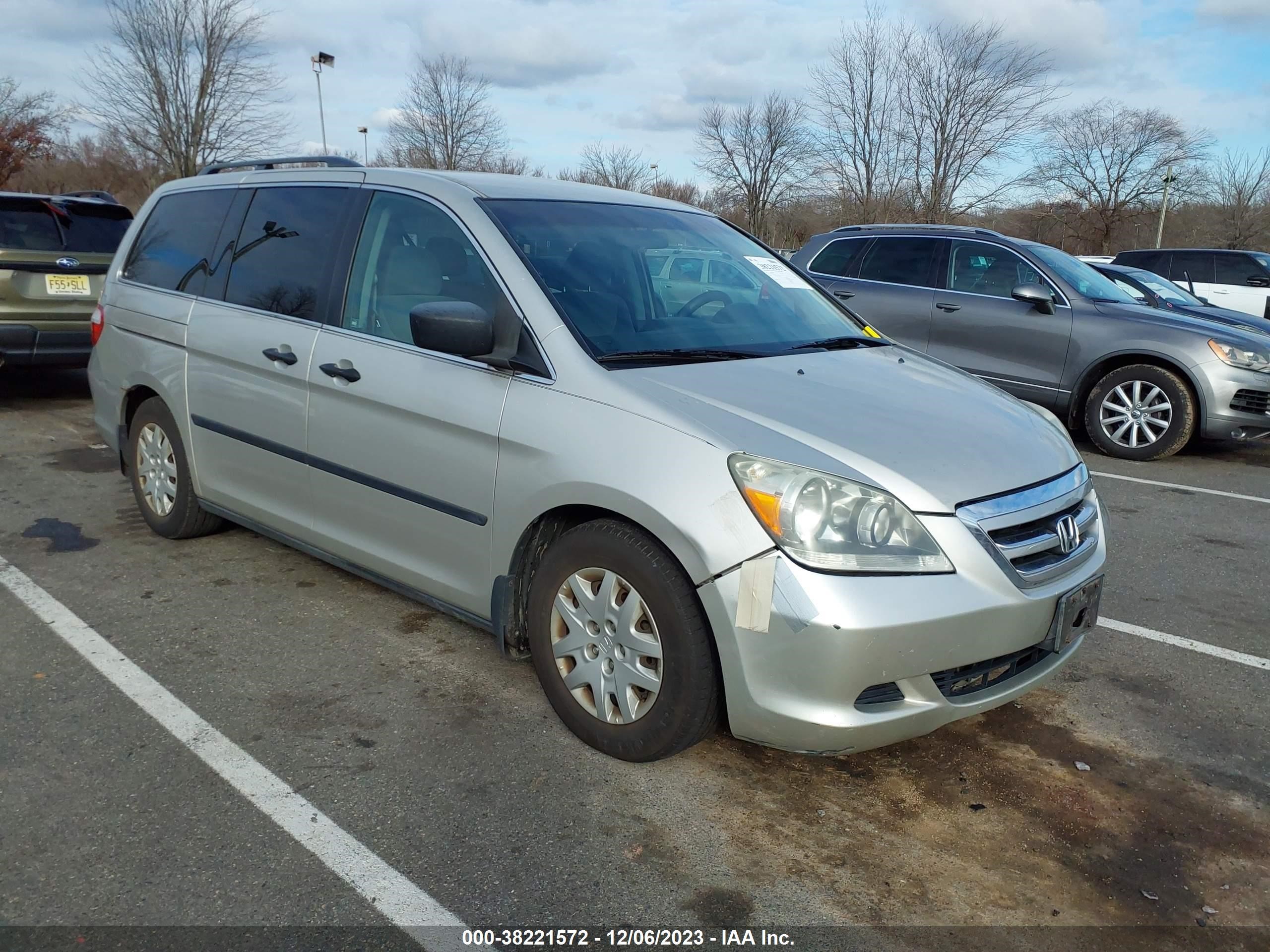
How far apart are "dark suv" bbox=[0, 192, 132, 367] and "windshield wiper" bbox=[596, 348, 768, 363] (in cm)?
672

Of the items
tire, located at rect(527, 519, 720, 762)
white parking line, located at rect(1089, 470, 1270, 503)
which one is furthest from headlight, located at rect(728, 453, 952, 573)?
white parking line, located at rect(1089, 470, 1270, 503)

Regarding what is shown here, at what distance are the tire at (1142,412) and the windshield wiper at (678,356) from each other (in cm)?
569

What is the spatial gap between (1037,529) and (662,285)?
1.57 metres

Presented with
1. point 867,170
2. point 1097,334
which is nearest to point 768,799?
point 1097,334

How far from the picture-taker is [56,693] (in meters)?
3.40

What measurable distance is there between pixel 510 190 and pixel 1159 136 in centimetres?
4191

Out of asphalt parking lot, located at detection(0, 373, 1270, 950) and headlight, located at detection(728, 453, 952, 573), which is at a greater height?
headlight, located at detection(728, 453, 952, 573)

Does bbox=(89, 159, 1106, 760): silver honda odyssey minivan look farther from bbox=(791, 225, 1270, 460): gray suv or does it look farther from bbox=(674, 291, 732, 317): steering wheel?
bbox=(791, 225, 1270, 460): gray suv

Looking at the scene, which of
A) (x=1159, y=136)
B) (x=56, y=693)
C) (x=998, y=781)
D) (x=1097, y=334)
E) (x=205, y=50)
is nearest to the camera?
(x=998, y=781)

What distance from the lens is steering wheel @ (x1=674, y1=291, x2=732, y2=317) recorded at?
141 inches

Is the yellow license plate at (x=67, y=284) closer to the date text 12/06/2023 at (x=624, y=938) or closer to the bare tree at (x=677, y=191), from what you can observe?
the date text 12/06/2023 at (x=624, y=938)

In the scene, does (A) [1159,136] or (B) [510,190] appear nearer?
(B) [510,190]

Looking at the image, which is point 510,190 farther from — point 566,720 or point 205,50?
point 205,50

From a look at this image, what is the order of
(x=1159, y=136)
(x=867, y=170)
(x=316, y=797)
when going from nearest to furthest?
(x=316, y=797) < (x=867, y=170) < (x=1159, y=136)
